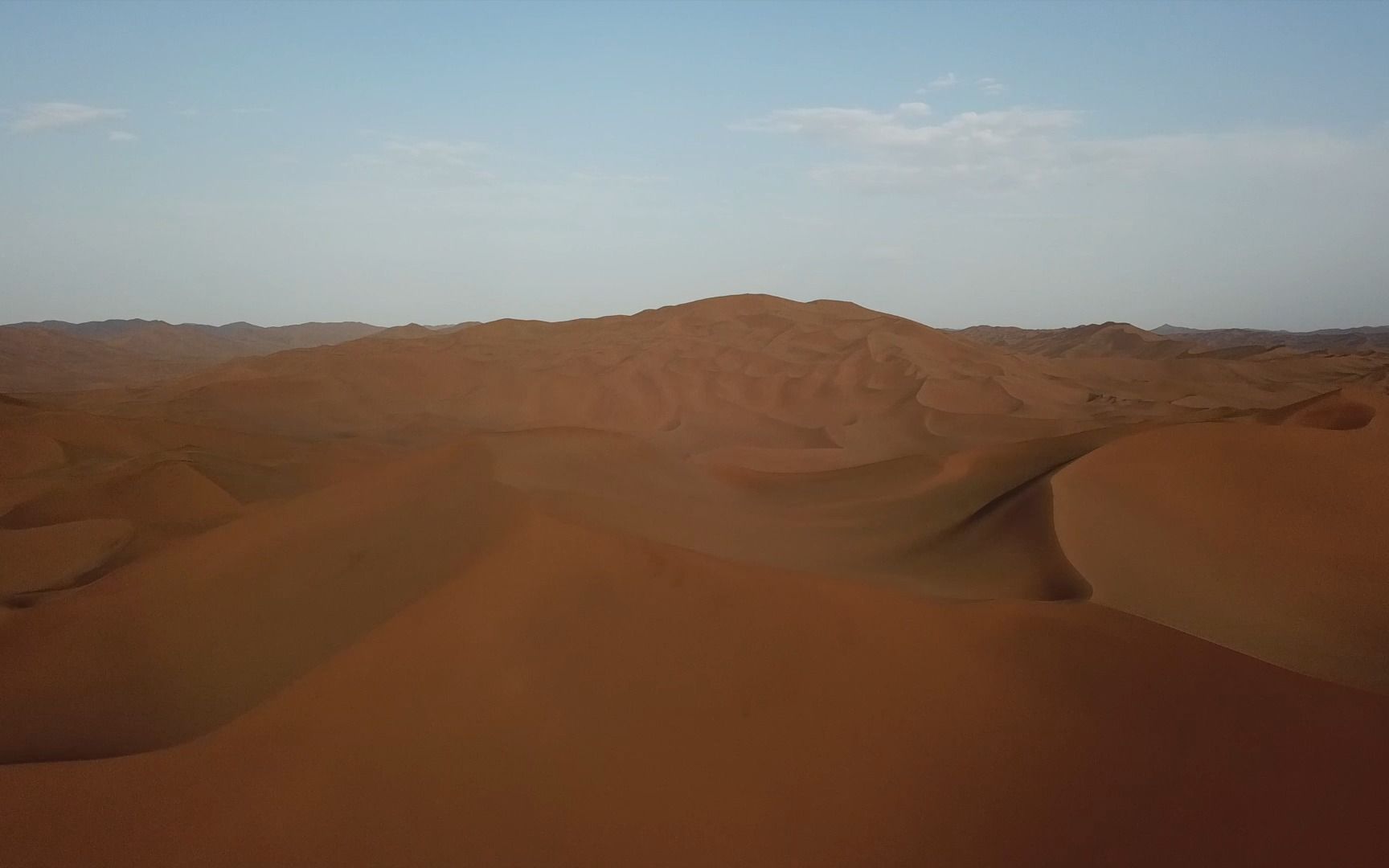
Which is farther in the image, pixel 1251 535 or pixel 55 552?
pixel 55 552

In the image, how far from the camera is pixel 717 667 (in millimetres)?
3797

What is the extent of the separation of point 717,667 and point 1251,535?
3.65 m

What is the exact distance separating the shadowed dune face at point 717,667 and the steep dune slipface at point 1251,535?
27mm

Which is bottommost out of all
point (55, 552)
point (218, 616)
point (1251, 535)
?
point (55, 552)

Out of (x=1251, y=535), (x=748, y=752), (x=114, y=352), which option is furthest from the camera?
(x=114, y=352)

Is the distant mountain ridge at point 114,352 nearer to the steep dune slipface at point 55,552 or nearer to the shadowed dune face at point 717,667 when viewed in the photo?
the steep dune slipface at point 55,552

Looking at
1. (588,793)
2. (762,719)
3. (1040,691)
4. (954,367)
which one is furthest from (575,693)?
(954,367)

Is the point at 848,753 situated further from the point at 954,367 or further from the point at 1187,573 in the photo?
the point at 954,367

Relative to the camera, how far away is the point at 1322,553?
535cm

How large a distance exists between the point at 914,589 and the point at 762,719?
4.86 feet

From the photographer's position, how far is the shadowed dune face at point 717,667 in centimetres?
305

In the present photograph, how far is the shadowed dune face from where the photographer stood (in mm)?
3047

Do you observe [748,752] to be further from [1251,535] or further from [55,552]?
[55,552]

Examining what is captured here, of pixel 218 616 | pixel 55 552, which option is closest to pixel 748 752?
pixel 218 616
